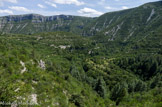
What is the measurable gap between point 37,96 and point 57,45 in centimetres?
14180

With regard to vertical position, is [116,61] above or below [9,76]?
below

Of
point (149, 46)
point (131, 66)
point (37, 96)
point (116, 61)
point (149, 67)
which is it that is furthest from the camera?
point (149, 46)

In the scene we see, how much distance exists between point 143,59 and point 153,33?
86.9m

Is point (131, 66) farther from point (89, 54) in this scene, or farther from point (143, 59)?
point (89, 54)

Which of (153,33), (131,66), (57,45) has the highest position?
(153,33)

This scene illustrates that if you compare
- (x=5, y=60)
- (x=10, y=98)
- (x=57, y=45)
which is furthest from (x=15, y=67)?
(x=57, y=45)

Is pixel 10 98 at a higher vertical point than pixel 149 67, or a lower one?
higher

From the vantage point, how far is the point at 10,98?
1091 centimetres

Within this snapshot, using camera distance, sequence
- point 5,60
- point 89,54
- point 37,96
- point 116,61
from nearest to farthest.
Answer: point 37,96
point 5,60
point 116,61
point 89,54

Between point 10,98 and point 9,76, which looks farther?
point 9,76

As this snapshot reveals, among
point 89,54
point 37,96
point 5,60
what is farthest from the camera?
point 89,54

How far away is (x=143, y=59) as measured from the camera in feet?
364

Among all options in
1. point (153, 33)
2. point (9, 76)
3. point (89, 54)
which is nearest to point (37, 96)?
point (9, 76)

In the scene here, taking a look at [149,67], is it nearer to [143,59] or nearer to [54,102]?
[143,59]
